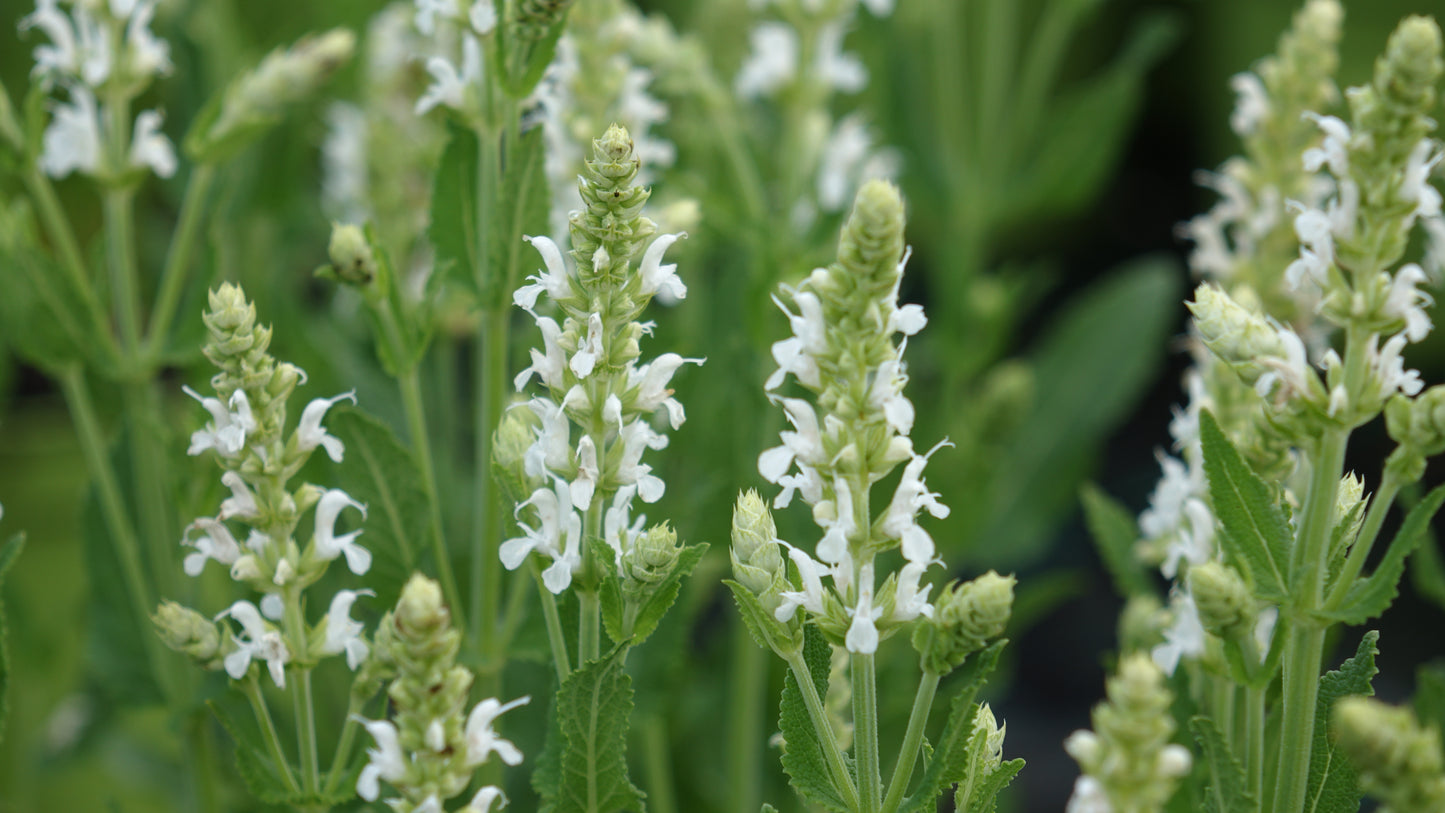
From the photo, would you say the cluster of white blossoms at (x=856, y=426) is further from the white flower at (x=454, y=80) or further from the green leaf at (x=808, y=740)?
the white flower at (x=454, y=80)

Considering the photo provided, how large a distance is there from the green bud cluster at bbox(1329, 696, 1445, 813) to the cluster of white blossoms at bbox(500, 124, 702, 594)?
0.25 metres

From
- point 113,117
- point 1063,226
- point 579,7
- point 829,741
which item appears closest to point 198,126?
point 113,117

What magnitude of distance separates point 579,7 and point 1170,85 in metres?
1.53

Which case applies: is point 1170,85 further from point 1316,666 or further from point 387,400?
point 1316,666

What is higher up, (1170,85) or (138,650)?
(1170,85)

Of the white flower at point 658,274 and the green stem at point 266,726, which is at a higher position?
the white flower at point 658,274

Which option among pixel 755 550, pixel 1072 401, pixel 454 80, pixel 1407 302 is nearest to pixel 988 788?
pixel 755 550

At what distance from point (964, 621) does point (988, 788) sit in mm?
77

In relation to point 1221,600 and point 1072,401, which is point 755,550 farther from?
point 1072,401

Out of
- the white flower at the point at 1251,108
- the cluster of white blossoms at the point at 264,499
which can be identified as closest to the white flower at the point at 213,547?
the cluster of white blossoms at the point at 264,499

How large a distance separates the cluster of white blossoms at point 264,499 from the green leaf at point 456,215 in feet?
0.50

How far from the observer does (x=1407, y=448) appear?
45 cm

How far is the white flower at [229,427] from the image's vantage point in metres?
0.47

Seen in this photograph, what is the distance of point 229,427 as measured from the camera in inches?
18.9
